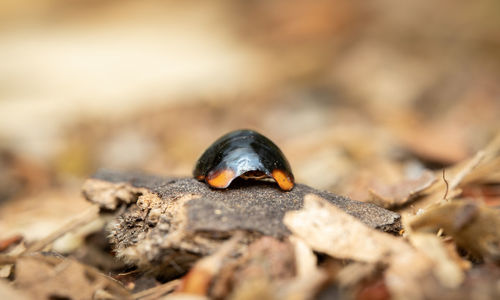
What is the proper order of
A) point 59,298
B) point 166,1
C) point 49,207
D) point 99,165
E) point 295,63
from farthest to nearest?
point 166,1, point 295,63, point 99,165, point 49,207, point 59,298

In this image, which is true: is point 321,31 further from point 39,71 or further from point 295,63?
point 39,71

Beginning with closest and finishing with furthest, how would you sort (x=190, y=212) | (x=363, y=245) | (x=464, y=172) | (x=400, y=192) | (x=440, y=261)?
(x=440, y=261) → (x=363, y=245) → (x=190, y=212) → (x=464, y=172) → (x=400, y=192)

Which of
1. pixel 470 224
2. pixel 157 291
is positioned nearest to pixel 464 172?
pixel 470 224

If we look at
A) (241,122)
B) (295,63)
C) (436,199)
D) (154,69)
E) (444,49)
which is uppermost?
(154,69)

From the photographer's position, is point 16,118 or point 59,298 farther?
point 16,118

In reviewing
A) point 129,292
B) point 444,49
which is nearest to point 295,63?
point 444,49

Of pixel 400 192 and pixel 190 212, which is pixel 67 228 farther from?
pixel 400 192

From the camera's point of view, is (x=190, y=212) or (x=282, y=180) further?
(x=282, y=180)
